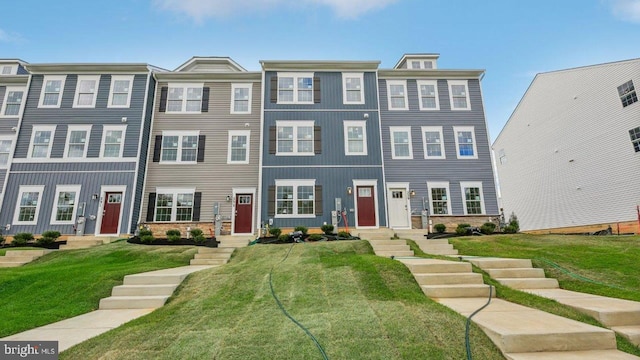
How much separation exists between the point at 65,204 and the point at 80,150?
8.54 feet

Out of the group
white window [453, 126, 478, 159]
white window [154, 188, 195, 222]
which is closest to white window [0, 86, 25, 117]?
white window [154, 188, 195, 222]

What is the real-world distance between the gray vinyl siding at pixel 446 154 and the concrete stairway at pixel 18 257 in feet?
45.5

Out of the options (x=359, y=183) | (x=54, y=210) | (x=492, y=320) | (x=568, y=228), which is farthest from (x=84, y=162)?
(x=568, y=228)

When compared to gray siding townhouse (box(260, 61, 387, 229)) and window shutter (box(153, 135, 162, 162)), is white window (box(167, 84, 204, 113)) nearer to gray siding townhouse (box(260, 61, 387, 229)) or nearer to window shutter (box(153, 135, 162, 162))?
window shutter (box(153, 135, 162, 162))

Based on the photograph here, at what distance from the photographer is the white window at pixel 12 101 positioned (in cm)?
1480

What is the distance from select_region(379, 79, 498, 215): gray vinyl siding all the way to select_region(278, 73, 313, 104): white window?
382 cm

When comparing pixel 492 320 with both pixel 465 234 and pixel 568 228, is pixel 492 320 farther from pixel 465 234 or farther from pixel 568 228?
pixel 568 228

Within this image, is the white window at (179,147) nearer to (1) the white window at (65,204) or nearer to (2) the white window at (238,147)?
(2) the white window at (238,147)

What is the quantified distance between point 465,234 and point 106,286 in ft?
40.1

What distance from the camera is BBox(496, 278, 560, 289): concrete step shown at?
17.4 ft

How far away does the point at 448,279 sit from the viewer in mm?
5117

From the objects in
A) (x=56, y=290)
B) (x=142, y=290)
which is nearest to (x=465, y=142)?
(x=142, y=290)

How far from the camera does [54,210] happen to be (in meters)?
13.2

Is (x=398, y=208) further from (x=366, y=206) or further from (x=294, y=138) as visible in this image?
(x=294, y=138)
